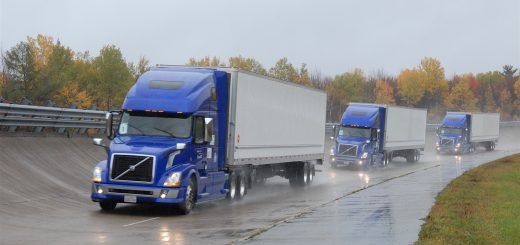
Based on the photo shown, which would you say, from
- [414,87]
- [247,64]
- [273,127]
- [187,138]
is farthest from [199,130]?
[414,87]

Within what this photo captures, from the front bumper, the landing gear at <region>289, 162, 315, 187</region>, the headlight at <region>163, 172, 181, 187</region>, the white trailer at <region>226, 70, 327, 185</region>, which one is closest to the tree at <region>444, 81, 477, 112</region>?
the white trailer at <region>226, 70, 327, 185</region>

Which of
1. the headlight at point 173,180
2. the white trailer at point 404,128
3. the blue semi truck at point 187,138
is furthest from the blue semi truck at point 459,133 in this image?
the headlight at point 173,180

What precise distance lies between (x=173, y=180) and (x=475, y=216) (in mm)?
6572

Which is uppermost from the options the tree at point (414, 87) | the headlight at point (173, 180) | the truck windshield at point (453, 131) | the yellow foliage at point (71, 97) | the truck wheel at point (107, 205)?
the tree at point (414, 87)

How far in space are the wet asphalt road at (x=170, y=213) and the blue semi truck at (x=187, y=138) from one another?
610 mm

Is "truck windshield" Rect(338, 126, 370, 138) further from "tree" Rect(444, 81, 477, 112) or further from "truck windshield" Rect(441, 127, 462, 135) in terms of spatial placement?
"tree" Rect(444, 81, 477, 112)

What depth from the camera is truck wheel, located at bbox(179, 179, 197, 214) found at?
1779 cm

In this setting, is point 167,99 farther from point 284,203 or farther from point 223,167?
point 284,203

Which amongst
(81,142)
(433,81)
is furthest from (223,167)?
(433,81)

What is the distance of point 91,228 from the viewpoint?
14602 millimetres

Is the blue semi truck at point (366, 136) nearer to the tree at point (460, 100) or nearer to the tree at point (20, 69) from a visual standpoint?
the tree at point (20, 69)

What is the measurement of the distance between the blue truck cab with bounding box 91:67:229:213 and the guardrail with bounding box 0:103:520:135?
14.2 feet

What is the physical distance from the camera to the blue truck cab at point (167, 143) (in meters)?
17.4

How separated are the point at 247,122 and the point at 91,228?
828 cm
